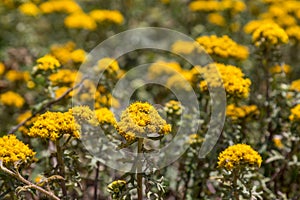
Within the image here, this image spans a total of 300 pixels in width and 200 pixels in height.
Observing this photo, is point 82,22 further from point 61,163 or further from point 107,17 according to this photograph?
point 61,163

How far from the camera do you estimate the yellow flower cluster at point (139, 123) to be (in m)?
3.55

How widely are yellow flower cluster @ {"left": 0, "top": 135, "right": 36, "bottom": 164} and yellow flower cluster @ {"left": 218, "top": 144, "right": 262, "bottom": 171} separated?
4.59 feet

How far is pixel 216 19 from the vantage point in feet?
27.8

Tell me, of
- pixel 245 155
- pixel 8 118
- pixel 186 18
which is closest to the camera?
pixel 245 155

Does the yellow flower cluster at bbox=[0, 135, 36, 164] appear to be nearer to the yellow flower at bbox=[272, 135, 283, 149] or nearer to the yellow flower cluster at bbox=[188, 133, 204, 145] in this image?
the yellow flower cluster at bbox=[188, 133, 204, 145]

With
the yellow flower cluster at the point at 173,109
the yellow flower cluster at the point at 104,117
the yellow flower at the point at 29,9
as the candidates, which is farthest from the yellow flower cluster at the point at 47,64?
the yellow flower at the point at 29,9

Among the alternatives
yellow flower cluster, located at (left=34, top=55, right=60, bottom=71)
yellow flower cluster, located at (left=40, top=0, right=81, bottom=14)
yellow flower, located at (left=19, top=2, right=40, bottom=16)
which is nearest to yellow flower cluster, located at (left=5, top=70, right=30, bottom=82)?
yellow flower, located at (left=19, top=2, right=40, bottom=16)

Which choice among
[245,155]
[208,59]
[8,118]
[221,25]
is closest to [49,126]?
[245,155]

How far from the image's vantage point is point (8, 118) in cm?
649

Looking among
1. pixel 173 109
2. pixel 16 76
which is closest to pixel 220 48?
pixel 173 109

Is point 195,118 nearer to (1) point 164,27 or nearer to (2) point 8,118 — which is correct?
(2) point 8,118

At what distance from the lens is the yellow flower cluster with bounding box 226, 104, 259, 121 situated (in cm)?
487

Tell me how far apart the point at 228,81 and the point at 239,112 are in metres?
0.50

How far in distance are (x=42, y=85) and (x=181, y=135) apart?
1449 mm
